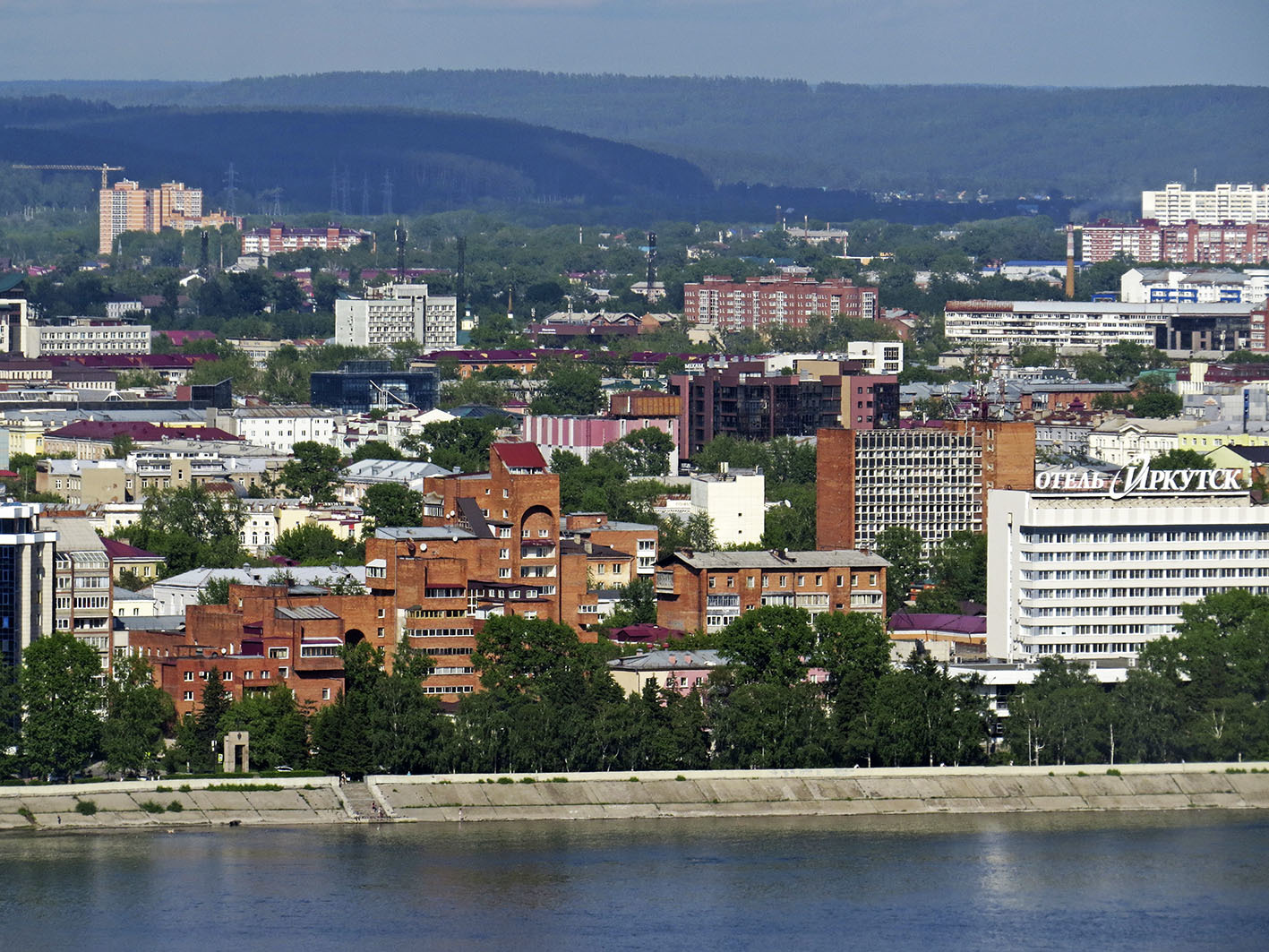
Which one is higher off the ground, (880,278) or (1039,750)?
(880,278)

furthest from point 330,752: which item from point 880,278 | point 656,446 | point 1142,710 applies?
point 880,278

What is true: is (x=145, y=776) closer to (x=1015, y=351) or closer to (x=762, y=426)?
(x=762, y=426)

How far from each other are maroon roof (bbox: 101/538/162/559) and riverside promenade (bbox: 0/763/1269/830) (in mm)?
13982

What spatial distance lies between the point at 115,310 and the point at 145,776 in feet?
324

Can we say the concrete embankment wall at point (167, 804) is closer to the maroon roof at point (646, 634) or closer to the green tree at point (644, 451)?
the maroon roof at point (646, 634)

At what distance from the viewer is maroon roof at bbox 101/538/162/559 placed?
176ft

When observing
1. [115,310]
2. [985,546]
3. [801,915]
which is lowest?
[801,915]

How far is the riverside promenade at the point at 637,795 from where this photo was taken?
39.3m

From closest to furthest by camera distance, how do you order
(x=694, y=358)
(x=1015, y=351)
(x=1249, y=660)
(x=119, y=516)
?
1. (x=1249, y=660)
2. (x=119, y=516)
3. (x=694, y=358)
4. (x=1015, y=351)

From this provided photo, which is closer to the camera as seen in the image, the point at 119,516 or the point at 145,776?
the point at 145,776

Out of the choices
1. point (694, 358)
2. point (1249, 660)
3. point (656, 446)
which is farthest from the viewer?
point (694, 358)

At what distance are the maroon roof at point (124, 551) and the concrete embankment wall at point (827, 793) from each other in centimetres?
1447

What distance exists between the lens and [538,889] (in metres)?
36.0

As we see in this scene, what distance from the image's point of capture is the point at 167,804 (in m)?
39.5
